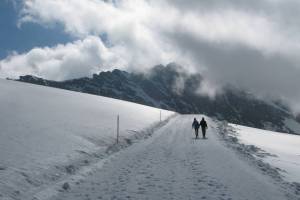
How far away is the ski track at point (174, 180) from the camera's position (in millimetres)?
13016

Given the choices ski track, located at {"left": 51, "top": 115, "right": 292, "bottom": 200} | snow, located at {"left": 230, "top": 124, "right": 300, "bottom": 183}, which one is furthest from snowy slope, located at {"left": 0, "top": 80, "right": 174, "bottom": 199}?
snow, located at {"left": 230, "top": 124, "right": 300, "bottom": 183}

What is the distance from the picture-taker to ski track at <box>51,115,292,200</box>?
13.0 m

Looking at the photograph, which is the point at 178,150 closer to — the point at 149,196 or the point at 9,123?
the point at 9,123

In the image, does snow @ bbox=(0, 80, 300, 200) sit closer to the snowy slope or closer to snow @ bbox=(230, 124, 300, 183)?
the snowy slope

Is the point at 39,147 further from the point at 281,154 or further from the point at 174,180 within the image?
the point at 281,154

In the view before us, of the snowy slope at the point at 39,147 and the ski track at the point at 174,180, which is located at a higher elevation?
the snowy slope at the point at 39,147

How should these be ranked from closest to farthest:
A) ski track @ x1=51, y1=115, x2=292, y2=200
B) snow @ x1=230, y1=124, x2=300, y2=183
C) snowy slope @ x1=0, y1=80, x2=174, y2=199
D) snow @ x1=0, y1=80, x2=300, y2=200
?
ski track @ x1=51, y1=115, x2=292, y2=200 < snow @ x1=0, y1=80, x2=300, y2=200 < snowy slope @ x1=0, y1=80, x2=174, y2=199 < snow @ x1=230, y1=124, x2=300, y2=183

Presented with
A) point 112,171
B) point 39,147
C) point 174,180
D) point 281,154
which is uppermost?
point 39,147

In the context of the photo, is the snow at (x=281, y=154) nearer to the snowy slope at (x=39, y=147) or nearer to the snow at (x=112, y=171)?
the snow at (x=112, y=171)

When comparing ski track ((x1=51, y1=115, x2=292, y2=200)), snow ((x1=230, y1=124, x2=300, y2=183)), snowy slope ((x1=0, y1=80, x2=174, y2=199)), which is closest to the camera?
ski track ((x1=51, y1=115, x2=292, y2=200))

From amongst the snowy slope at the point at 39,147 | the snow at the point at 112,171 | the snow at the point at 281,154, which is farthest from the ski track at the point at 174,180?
the snow at the point at 281,154

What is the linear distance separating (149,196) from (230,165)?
25.8 ft

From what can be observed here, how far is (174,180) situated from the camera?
15516 millimetres

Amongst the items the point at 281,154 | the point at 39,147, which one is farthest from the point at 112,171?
the point at 281,154
